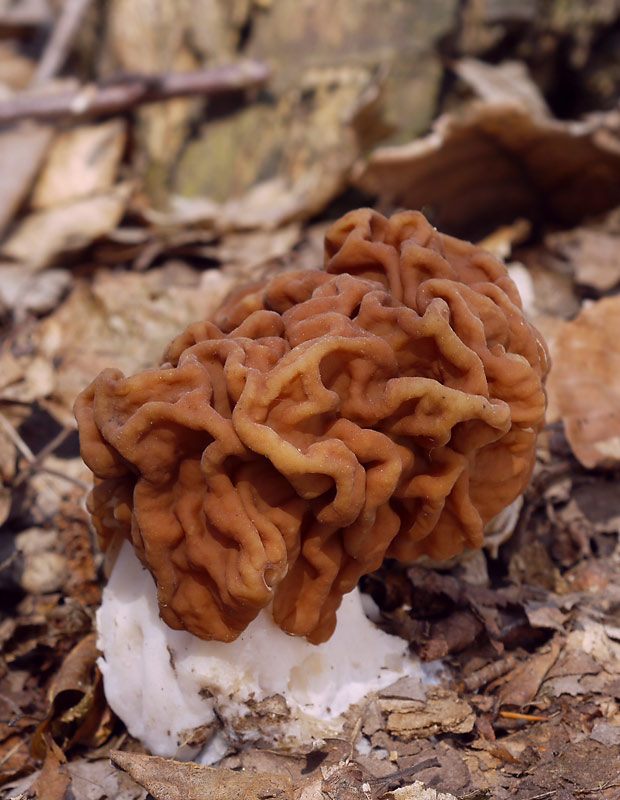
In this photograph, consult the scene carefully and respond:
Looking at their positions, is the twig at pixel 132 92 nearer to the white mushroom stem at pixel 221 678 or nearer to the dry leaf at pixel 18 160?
the dry leaf at pixel 18 160

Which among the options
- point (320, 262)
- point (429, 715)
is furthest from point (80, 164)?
point (429, 715)

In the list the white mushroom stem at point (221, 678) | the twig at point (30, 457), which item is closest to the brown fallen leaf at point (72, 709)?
the white mushroom stem at point (221, 678)

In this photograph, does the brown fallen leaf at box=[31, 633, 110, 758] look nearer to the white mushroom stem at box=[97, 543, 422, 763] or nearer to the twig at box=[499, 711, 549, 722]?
the white mushroom stem at box=[97, 543, 422, 763]

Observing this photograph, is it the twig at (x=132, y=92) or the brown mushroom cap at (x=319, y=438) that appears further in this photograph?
the twig at (x=132, y=92)

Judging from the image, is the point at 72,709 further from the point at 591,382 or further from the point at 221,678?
the point at 591,382

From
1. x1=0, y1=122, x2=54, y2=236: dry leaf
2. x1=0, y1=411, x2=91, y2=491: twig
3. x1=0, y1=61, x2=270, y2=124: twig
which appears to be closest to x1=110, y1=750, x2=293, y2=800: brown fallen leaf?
x1=0, y1=411, x2=91, y2=491: twig
